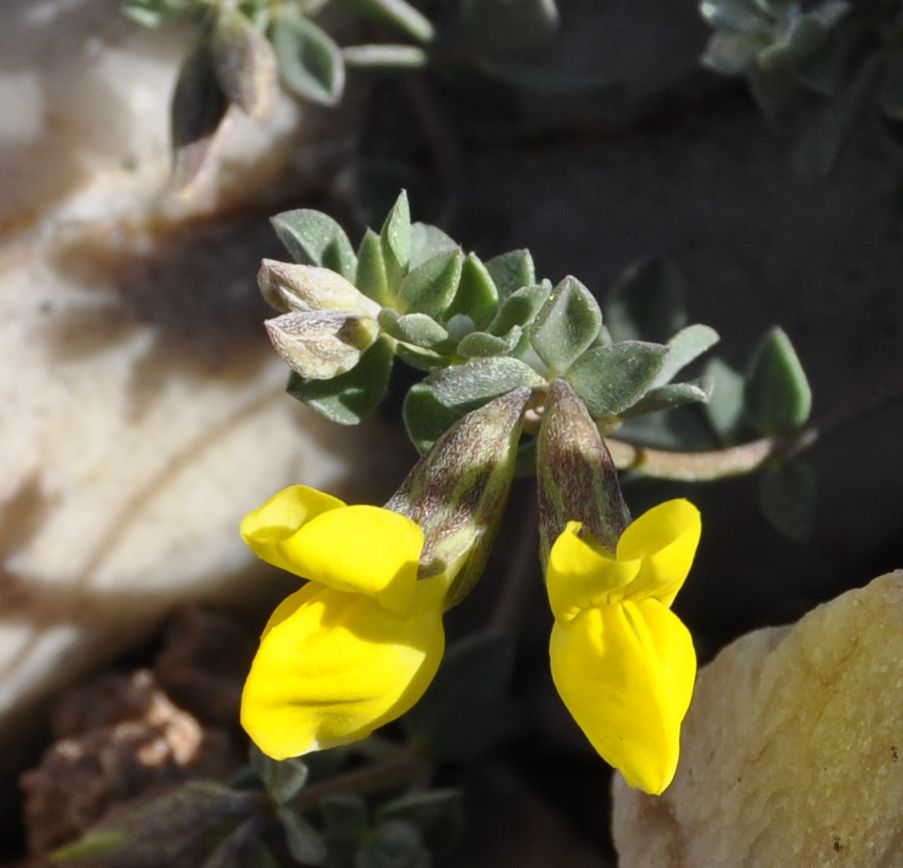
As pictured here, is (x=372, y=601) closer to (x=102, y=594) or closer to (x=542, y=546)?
(x=542, y=546)

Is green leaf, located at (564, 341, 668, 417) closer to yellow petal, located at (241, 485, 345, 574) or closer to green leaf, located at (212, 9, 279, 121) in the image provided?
yellow petal, located at (241, 485, 345, 574)

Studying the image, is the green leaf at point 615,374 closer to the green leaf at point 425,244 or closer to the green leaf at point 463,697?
the green leaf at point 425,244

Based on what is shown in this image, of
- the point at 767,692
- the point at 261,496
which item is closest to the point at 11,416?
the point at 261,496

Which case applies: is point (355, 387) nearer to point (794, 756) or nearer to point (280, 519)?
point (280, 519)

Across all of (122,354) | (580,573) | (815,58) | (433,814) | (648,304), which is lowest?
(433,814)

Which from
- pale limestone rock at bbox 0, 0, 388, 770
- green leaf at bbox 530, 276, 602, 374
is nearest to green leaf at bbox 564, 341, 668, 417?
green leaf at bbox 530, 276, 602, 374

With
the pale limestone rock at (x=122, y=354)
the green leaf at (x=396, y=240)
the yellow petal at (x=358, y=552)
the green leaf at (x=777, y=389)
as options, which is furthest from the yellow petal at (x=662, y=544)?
the pale limestone rock at (x=122, y=354)

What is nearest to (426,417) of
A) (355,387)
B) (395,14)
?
(355,387)
